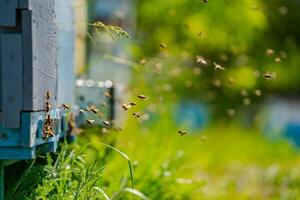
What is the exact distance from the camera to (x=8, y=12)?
3.18m

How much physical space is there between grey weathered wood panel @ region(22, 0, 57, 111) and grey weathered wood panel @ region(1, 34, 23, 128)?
0.08ft

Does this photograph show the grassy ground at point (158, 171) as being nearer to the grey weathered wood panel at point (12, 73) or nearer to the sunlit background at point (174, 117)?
the sunlit background at point (174, 117)

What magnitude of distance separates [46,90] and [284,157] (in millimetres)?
5675

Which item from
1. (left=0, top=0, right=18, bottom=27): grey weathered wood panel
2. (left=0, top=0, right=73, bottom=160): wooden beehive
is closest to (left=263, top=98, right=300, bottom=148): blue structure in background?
(left=0, top=0, right=73, bottom=160): wooden beehive

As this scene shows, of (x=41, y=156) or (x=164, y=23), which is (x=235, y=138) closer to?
(x=164, y=23)

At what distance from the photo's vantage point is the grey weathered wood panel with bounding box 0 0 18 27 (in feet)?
10.4

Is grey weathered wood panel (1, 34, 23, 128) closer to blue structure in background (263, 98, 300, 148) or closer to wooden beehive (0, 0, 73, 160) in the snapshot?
wooden beehive (0, 0, 73, 160)

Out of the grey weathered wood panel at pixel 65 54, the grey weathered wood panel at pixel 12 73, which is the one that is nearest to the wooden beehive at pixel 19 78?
the grey weathered wood panel at pixel 12 73

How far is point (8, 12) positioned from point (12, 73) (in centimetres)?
22

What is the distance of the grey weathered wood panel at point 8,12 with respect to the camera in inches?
125

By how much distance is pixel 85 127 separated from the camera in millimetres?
5484

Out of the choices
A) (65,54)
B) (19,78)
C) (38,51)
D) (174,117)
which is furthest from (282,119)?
(19,78)

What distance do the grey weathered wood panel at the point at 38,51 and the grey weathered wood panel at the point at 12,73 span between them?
0.9 inches

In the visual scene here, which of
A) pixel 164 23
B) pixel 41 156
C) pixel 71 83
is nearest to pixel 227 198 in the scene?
pixel 71 83
